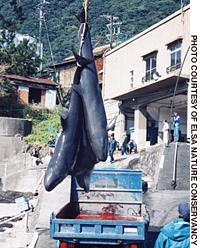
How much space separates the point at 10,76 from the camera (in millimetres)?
35000

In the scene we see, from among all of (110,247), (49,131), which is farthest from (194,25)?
(49,131)

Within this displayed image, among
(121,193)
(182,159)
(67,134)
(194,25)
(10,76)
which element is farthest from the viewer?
(10,76)

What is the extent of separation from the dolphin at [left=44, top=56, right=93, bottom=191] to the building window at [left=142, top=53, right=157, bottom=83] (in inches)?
769

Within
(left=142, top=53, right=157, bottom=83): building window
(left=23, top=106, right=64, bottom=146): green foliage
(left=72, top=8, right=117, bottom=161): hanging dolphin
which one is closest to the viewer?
(left=72, top=8, right=117, bottom=161): hanging dolphin

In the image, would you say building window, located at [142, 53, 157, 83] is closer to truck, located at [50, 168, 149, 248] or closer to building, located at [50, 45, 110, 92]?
building, located at [50, 45, 110, 92]

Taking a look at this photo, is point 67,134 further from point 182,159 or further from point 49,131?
point 49,131

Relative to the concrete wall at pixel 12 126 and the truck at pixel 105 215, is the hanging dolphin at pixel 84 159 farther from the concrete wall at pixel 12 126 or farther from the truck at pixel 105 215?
the concrete wall at pixel 12 126

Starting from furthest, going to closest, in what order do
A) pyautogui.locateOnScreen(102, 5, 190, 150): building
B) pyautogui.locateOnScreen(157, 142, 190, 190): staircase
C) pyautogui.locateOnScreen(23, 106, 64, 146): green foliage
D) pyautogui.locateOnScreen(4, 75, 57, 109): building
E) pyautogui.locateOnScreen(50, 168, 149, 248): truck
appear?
pyautogui.locateOnScreen(4, 75, 57, 109): building < pyautogui.locateOnScreen(23, 106, 64, 146): green foliage < pyautogui.locateOnScreen(102, 5, 190, 150): building < pyautogui.locateOnScreen(157, 142, 190, 190): staircase < pyautogui.locateOnScreen(50, 168, 149, 248): truck

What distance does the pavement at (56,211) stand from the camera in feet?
37.0

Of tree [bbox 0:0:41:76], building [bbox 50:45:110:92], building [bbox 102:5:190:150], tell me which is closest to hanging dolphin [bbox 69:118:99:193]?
building [bbox 102:5:190:150]

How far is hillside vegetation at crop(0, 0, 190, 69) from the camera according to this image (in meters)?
57.0

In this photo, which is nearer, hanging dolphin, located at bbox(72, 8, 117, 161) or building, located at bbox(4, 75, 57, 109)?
hanging dolphin, located at bbox(72, 8, 117, 161)

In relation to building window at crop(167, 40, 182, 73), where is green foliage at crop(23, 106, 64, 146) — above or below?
below

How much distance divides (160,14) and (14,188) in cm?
4194
